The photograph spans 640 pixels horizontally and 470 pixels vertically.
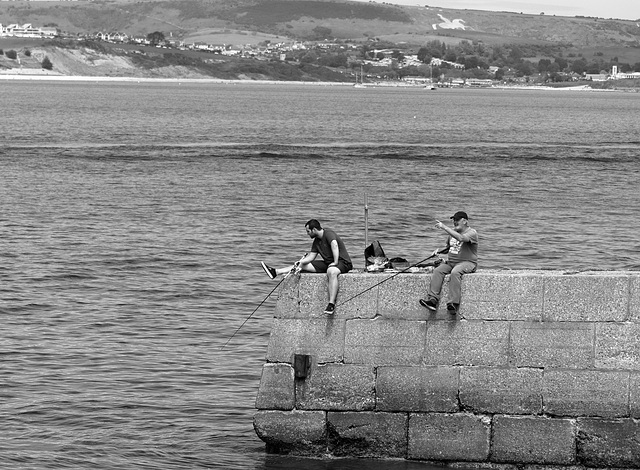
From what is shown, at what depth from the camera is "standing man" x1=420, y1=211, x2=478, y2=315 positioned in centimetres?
1588

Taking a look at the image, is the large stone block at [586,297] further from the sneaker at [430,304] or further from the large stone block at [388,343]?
the large stone block at [388,343]

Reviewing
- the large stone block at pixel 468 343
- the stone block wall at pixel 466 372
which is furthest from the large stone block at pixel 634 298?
the large stone block at pixel 468 343

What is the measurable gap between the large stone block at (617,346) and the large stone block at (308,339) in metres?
3.42

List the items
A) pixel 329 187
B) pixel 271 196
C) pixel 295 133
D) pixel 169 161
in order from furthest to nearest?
pixel 295 133
pixel 169 161
pixel 329 187
pixel 271 196

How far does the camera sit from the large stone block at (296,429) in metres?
16.4

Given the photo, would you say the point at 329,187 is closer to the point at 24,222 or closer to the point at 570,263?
the point at 24,222

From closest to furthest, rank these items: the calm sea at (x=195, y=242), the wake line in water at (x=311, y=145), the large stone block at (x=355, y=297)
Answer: the large stone block at (x=355, y=297) → the calm sea at (x=195, y=242) → the wake line in water at (x=311, y=145)

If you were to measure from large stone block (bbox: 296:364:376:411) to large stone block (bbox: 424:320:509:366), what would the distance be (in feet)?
2.88

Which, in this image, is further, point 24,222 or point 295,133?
point 295,133

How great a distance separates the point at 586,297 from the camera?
1560 centimetres

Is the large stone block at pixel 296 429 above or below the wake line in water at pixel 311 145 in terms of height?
above

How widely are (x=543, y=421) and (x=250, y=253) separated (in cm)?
1970

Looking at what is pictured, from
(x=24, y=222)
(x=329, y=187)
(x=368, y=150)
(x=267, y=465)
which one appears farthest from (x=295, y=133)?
(x=267, y=465)

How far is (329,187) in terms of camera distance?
180ft
